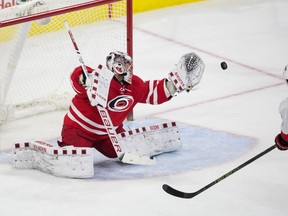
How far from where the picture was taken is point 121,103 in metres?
4.60

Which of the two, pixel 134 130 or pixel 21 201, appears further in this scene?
pixel 134 130

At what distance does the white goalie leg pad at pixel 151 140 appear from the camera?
4660 mm

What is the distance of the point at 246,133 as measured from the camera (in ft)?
16.4

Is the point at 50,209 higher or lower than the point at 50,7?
lower

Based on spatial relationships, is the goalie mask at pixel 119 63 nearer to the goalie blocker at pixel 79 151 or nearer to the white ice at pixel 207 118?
the goalie blocker at pixel 79 151

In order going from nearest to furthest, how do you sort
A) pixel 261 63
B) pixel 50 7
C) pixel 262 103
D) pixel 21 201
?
pixel 21 201
pixel 50 7
pixel 262 103
pixel 261 63

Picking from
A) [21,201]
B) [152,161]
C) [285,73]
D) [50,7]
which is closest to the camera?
[285,73]

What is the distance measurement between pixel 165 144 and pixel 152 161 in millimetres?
162

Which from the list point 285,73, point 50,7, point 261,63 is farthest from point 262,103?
point 285,73

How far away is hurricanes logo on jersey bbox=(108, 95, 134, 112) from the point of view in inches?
180

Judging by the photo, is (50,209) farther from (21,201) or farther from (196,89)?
(196,89)

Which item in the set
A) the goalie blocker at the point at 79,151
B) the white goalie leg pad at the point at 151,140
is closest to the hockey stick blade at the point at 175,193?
the goalie blocker at the point at 79,151

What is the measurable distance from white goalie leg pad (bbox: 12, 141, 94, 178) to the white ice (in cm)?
4

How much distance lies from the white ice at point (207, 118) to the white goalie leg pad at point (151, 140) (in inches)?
7.4
